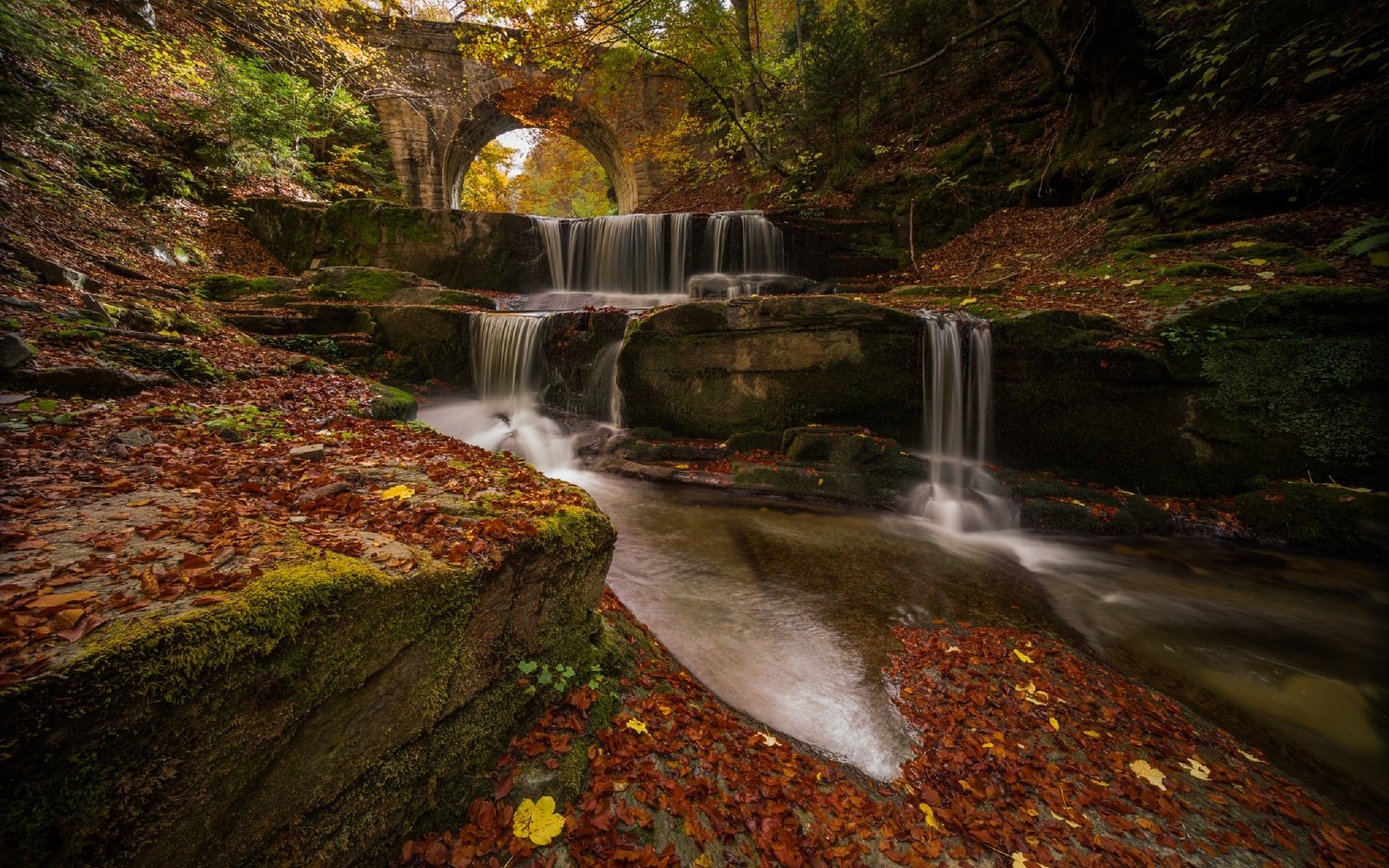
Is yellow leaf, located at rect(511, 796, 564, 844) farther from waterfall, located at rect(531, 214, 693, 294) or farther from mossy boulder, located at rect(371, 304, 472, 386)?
waterfall, located at rect(531, 214, 693, 294)

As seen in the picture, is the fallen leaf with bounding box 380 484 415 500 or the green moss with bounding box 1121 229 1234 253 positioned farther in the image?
the green moss with bounding box 1121 229 1234 253

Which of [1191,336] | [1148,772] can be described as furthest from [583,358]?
[1191,336]

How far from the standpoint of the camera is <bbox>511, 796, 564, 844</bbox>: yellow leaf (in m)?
1.79

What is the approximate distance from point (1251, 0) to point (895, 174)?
6174 millimetres

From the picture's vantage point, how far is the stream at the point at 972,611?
309 centimetres

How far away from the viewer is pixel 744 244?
1272 centimetres

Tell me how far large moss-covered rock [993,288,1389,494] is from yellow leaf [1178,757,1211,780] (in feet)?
16.2

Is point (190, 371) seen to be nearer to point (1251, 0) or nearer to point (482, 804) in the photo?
point (482, 804)

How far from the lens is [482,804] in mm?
1864

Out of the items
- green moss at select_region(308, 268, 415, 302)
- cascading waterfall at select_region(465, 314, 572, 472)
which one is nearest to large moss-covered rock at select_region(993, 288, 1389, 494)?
cascading waterfall at select_region(465, 314, 572, 472)

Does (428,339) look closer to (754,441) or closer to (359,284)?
(359,284)

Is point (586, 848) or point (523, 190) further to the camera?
point (523, 190)

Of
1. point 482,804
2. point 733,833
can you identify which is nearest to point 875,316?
point 733,833

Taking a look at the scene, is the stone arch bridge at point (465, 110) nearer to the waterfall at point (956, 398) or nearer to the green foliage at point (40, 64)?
the green foliage at point (40, 64)
